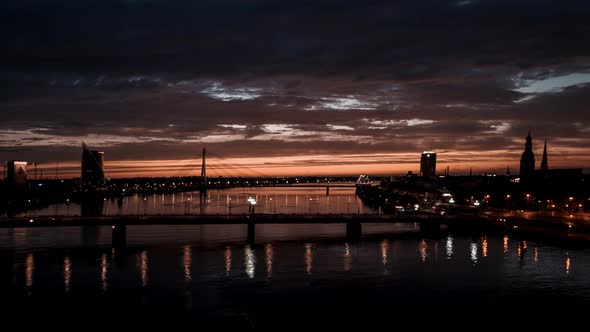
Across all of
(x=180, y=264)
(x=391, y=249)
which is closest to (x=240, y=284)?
(x=180, y=264)

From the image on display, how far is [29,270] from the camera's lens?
50469 millimetres

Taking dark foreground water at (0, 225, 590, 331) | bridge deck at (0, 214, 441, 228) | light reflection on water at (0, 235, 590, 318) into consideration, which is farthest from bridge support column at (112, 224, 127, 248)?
light reflection on water at (0, 235, 590, 318)

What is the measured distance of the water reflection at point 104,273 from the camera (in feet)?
144

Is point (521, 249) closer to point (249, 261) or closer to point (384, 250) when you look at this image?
point (384, 250)

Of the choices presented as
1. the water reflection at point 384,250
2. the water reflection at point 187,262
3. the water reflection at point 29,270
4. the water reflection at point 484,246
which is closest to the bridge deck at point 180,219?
the water reflection at point 384,250

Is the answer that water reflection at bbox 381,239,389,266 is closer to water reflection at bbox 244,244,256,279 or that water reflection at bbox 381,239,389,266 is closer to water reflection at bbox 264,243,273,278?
water reflection at bbox 264,243,273,278

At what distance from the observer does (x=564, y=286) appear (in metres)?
44.4

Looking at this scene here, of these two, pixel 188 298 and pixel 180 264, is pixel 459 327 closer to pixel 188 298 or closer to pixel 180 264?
pixel 188 298

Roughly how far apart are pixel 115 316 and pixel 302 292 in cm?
1402

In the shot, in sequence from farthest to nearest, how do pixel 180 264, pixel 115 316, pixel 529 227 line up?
pixel 529 227 < pixel 180 264 < pixel 115 316

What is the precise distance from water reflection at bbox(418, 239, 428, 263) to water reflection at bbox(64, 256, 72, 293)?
34.5 m

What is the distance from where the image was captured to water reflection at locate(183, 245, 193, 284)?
47.0 m

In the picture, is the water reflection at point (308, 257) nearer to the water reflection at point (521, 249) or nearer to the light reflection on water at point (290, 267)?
the light reflection on water at point (290, 267)

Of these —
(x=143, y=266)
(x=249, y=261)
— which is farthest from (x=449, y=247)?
(x=143, y=266)
